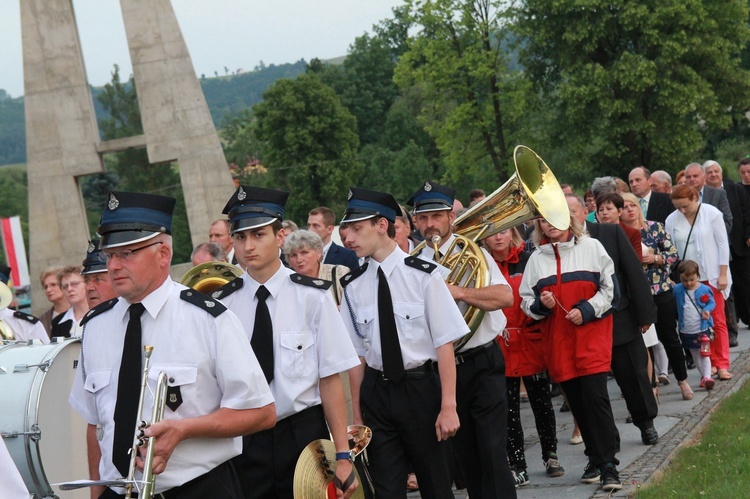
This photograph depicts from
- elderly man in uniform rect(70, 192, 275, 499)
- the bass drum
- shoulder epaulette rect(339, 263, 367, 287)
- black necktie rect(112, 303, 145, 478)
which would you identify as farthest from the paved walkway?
black necktie rect(112, 303, 145, 478)

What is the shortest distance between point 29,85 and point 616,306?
25925mm

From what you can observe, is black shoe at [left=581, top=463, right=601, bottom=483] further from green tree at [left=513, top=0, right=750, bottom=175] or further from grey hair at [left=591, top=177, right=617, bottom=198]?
green tree at [left=513, top=0, right=750, bottom=175]

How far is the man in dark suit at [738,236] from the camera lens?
15.1m

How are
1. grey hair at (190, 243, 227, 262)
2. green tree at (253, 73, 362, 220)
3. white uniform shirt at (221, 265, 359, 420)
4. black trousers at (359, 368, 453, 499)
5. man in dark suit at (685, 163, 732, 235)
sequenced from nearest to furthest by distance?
white uniform shirt at (221, 265, 359, 420) < black trousers at (359, 368, 453, 499) < grey hair at (190, 243, 227, 262) < man in dark suit at (685, 163, 732, 235) < green tree at (253, 73, 362, 220)

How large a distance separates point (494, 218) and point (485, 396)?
4.31ft

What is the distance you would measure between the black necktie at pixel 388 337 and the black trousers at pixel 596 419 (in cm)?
235

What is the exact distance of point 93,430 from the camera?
4.64 m

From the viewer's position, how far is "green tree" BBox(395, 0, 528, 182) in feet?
158

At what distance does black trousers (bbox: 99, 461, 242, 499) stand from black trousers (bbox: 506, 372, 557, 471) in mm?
4689

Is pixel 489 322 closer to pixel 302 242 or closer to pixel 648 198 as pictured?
pixel 302 242

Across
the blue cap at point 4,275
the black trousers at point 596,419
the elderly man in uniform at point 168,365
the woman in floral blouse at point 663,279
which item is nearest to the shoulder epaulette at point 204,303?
the elderly man in uniform at point 168,365

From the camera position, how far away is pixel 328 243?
11.1 metres

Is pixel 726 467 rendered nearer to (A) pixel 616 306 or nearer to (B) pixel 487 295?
(A) pixel 616 306

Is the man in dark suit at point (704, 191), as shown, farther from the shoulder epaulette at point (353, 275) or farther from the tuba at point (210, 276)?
the shoulder epaulette at point (353, 275)
